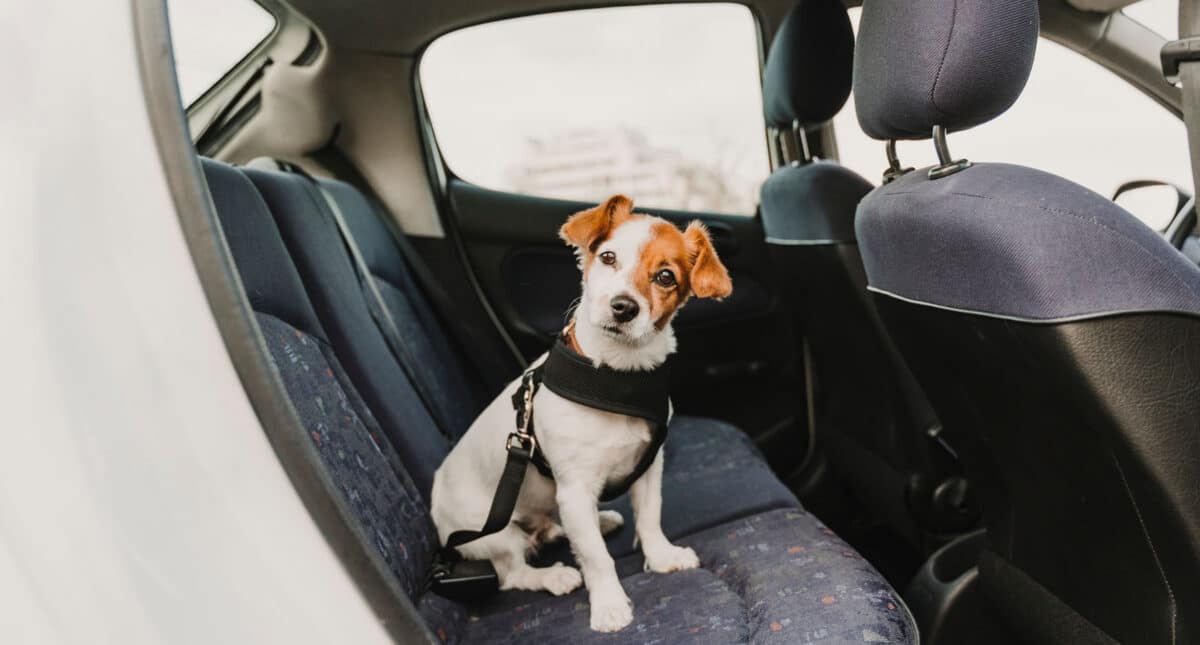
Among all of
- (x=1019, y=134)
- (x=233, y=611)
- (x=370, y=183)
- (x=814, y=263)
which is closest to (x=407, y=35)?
(x=370, y=183)

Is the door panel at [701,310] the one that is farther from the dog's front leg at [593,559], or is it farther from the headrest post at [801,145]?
the dog's front leg at [593,559]

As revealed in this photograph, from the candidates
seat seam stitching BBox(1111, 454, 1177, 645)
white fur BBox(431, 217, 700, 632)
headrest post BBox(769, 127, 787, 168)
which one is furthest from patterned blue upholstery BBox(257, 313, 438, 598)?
headrest post BBox(769, 127, 787, 168)

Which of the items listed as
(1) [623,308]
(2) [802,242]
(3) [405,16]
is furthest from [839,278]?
(3) [405,16]

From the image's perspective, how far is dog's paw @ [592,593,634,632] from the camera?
154 cm

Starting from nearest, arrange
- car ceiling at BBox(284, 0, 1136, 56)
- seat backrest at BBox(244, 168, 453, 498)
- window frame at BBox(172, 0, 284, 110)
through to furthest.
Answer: seat backrest at BBox(244, 168, 453, 498)
window frame at BBox(172, 0, 284, 110)
car ceiling at BBox(284, 0, 1136, 56)

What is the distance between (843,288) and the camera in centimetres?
228

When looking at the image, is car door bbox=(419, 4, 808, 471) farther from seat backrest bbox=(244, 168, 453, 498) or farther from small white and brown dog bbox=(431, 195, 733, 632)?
small white and brown dog bbox=(431, 195, 733, 632)

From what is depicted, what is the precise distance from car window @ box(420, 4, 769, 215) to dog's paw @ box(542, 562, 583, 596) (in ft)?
5.22

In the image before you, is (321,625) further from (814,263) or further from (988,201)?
(814,263)

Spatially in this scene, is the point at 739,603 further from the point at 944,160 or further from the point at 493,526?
the point at 944,160

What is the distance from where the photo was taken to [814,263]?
7.74 feet

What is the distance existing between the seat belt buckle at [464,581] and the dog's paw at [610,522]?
0.32 metres

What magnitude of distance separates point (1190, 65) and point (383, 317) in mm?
1904

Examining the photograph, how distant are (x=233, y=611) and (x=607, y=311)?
0.96 m
